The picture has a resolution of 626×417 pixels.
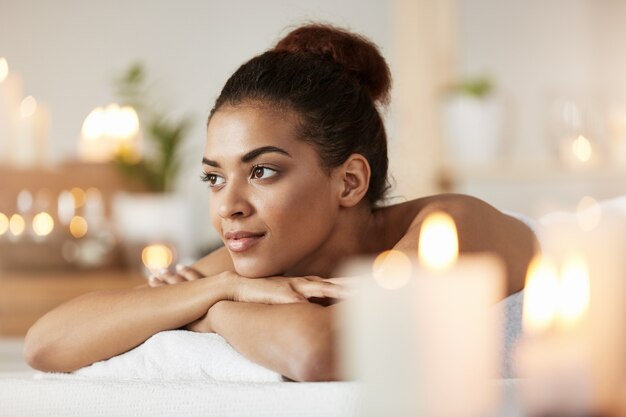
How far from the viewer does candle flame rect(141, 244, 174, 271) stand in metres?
4.27

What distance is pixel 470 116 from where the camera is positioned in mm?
4223

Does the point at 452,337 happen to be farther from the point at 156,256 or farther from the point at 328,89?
the point at 156,256

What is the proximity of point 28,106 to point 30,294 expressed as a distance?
36.5 inches

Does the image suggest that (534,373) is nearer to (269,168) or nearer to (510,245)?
(269,168)

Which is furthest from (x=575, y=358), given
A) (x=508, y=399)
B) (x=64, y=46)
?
(x=64, y=46)

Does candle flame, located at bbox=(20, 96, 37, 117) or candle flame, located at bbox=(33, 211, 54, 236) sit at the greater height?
candle flame, located at bbox=(20, 96, 37, 117)

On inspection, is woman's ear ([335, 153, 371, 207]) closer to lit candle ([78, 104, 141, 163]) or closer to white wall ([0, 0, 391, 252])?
lit candle ([78, 104, 141, 163])

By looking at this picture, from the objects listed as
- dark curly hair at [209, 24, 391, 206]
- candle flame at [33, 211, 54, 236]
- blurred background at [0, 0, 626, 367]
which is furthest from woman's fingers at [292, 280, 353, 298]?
candle flame at [33, 211, 54, 236]

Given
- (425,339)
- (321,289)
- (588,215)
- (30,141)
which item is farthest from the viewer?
(30,141)

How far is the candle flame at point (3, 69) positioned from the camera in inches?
174

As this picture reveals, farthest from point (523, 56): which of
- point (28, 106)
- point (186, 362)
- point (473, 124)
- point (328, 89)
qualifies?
point (186, 362)

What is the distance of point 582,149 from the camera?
4199 mm

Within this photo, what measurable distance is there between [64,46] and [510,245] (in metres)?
3.84

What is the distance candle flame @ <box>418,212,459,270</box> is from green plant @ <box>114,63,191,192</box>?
159 inches
